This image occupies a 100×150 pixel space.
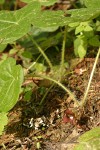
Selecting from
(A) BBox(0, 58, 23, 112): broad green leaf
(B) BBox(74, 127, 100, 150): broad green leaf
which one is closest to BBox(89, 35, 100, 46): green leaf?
(A) BBox(0, 58, 23, 112): broad green leaf

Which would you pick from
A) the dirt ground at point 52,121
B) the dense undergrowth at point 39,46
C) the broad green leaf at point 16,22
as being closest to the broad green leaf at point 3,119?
the dense undergrowth at point 39,46

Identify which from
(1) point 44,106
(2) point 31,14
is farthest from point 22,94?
(2) point 31,14

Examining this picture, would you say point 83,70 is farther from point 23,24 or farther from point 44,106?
point 23,24

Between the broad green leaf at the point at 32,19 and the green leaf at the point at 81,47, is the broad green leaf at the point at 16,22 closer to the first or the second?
the broad green leaf at the point at 32,19

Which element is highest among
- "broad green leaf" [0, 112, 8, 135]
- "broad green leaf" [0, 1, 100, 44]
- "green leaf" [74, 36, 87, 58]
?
"broad green leaf" [0, 1, 100, 44]

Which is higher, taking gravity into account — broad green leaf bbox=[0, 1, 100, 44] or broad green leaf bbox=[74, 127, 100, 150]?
broad green leaf bbox=[0, 1, 100, 44]

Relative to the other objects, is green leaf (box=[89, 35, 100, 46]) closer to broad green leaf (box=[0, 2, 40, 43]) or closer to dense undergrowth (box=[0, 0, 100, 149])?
dense undergrowth (box=[0, 0, 100, 149])
